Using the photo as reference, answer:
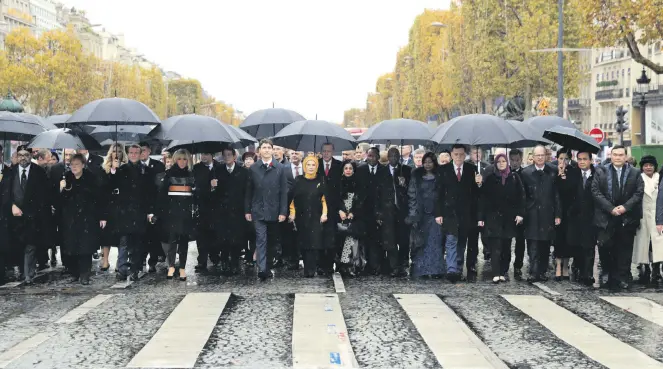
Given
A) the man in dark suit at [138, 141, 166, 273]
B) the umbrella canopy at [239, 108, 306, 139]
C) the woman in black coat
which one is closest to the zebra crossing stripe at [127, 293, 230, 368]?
the woman in black coat

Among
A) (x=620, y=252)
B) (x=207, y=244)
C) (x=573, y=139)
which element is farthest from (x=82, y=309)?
(x=573, y=139)

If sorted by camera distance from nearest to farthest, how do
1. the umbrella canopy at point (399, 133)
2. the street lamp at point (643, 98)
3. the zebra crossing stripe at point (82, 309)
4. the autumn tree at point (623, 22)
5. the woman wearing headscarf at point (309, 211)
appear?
the zebra crossing stripe at point (82, 309) → the woman wearing headscarf at point (309, 211) → the umbrella canopy at point (399, 133) → the autumn tree at point (623, 22) → the street lamp at point (643, 98)

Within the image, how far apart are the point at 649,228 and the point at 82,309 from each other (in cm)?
764

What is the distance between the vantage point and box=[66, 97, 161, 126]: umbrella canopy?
46.8 ft

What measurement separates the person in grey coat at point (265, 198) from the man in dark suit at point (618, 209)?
4.26 metres

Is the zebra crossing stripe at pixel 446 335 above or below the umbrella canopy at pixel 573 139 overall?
below

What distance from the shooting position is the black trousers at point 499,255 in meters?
14.2

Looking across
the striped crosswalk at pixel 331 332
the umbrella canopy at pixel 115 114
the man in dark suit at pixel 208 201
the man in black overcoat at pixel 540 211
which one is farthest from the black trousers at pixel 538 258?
the umbrella canopy at pixel 115 114

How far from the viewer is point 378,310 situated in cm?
1146

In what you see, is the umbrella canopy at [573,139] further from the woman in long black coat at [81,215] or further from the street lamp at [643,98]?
the street lamp at [643,98]

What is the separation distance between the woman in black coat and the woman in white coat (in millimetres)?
6110

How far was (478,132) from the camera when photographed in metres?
14.4

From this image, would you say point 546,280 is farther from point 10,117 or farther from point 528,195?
point 10,117

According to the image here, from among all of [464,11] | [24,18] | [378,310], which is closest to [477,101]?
[464,11]
